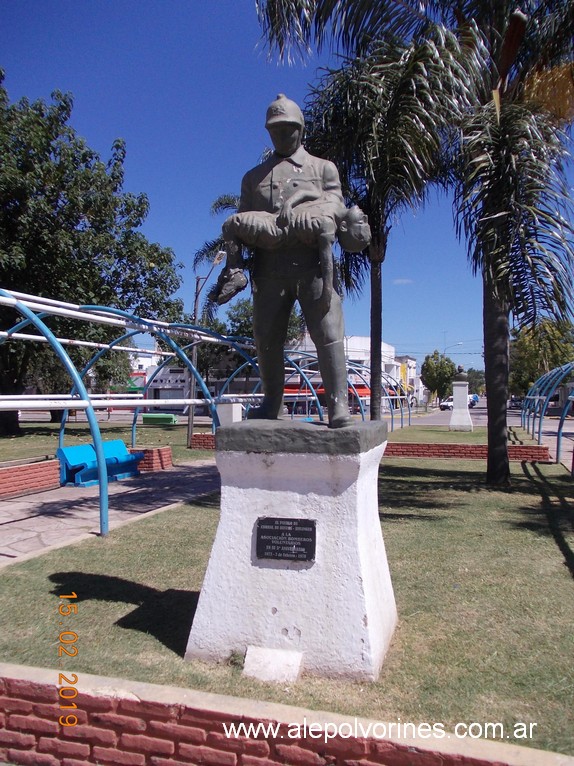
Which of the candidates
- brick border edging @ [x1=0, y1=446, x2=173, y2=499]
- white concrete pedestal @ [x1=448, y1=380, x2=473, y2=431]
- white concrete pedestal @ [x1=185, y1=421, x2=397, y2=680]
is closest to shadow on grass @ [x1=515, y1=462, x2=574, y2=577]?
white concrete pedestal @ [x1=185, y1=421, x2=397, y2=680]

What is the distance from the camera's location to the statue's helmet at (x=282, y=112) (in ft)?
11.8

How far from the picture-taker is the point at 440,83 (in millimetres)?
6848

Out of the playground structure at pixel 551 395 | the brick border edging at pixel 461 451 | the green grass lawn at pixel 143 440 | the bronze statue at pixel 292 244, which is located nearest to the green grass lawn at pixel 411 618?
the bronze statue at pixel 292 244

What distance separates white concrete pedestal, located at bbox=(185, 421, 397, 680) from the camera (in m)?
3.15

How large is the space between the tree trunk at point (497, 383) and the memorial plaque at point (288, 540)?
687cm

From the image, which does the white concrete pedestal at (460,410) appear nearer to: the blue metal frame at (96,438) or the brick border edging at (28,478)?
the brick border edging at (28,478)

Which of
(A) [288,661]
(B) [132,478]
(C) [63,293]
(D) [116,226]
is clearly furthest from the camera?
(D) [116,226]

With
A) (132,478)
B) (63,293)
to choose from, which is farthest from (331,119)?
(63,293)

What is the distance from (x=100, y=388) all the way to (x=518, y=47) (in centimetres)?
2677

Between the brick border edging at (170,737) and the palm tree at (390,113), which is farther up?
the palm tree at (390,113)

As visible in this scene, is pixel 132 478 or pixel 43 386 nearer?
pixel 132 478

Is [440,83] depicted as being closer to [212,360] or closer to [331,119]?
[331,119]

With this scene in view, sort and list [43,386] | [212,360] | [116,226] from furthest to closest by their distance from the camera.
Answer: [212,360] → [43,386] → [116,226]

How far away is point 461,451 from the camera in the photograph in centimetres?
1402
